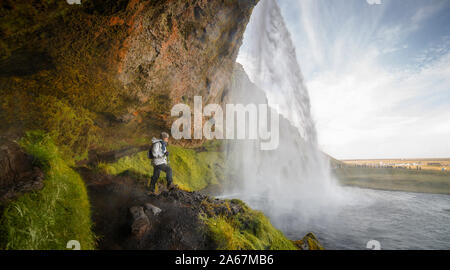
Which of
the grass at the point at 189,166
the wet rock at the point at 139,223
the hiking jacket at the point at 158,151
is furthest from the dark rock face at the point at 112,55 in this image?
the wet rock at the point at 139,223

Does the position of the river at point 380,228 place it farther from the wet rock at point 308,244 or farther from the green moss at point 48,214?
the green moss at point 48,214

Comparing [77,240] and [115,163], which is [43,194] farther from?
[115,163]

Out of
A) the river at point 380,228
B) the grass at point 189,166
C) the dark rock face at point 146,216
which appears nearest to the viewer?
the dark rock face at point 146,216

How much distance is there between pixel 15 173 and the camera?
365cm

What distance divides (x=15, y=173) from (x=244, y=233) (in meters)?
5.61

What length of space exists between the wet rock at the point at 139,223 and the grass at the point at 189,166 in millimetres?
3778

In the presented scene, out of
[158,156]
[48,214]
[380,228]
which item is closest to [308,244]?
[158,156]

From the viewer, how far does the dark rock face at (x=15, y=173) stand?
3178 mm

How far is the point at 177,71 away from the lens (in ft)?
24.8

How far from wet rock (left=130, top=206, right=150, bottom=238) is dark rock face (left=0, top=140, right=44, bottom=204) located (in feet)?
6.24

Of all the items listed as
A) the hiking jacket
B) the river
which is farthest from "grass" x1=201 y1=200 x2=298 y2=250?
the river

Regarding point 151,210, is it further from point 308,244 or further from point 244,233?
point 308,244

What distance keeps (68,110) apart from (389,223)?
18785mm
